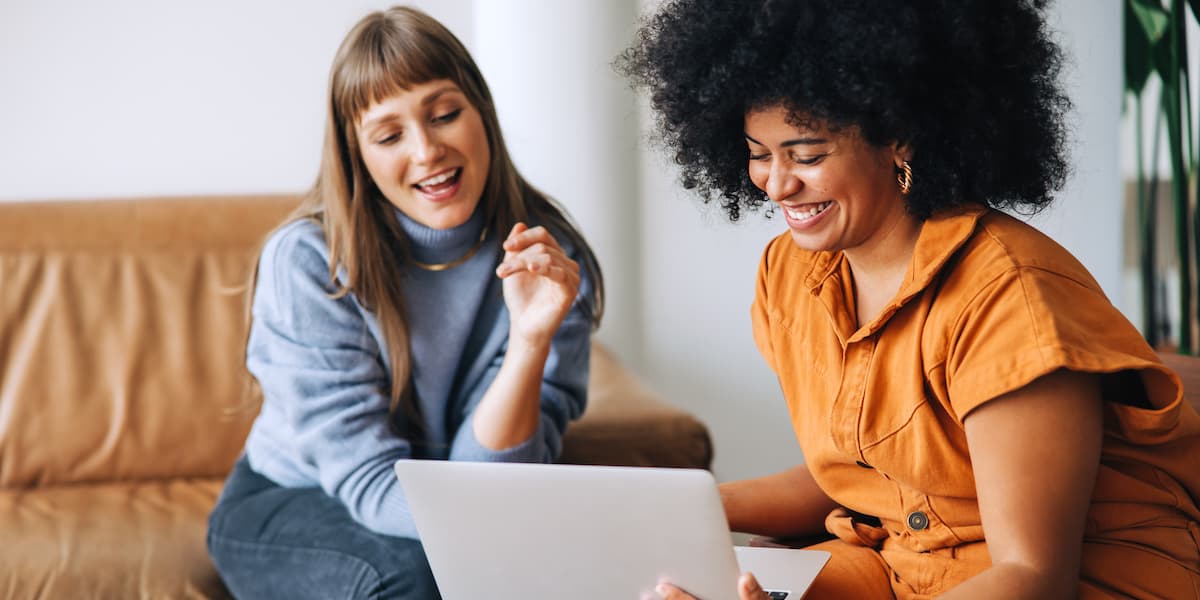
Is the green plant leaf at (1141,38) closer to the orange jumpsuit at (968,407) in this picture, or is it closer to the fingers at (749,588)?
the orange jumpsuit at (968,407)

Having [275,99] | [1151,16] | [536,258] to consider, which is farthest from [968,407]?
[275,99]

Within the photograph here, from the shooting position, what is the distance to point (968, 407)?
100 centimetres

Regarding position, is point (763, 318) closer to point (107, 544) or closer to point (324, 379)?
point (324, 379)

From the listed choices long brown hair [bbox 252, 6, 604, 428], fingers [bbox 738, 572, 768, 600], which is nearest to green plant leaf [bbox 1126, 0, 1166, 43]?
long brown hair [bbox 252, 6, 604, 428]

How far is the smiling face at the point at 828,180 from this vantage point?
1.09 meters

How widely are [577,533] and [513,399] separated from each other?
1.86ft

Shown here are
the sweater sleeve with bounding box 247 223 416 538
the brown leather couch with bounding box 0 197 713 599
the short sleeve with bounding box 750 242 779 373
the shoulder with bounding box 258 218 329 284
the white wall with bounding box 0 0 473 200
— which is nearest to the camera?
the short sleeve with bounding box 750 242 779 373

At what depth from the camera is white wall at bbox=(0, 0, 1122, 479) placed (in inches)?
95.6

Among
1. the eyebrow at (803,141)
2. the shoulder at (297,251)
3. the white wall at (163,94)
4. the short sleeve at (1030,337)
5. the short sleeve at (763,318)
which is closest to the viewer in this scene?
the short sleeve at (1030,337)

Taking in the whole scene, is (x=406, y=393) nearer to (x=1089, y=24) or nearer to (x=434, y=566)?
(x=434, y=566)

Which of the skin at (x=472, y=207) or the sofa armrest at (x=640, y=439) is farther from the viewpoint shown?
the sofa armrest at (x=640, y=439)

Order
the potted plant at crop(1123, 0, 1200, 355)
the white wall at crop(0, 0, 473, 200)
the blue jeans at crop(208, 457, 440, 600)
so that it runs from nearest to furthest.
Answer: the blue jeans at crop(208, 457, 440, 600)
the potted plant at crop(1123, 0, 1200, 355)
the white wall at crop(0, 0, 473, 200)

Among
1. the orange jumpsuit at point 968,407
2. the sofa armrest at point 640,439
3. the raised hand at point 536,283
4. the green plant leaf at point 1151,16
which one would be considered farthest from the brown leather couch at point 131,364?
the green plant leaf at point 1151,16

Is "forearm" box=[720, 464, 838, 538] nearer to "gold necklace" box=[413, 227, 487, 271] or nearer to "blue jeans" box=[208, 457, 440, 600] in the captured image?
"blue jeans" box=[208, 457, 440, 600]
